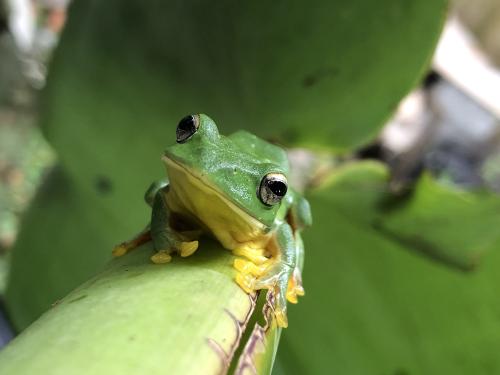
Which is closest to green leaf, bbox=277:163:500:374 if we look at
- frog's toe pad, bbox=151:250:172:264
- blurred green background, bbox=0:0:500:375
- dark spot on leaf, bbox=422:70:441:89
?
blurred green background, bbox=0:0:500:375

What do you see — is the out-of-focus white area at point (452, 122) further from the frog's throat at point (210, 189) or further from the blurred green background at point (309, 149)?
the frog's throat at point (210, 189)

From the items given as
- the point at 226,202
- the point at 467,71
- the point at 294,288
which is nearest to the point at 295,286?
the point at 294,288

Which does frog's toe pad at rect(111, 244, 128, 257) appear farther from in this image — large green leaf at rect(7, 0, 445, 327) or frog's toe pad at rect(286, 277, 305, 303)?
large green leaf at rect(7, 0, 445, 327)

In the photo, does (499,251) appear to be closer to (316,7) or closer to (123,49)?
(316,7)

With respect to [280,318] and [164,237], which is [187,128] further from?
[280,318]

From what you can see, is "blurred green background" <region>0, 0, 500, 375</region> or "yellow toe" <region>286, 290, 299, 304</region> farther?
"blurred green background" <region>0, 0, 500, 375</region>

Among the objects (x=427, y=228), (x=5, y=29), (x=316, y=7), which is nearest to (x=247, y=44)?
(x=316, y=7)

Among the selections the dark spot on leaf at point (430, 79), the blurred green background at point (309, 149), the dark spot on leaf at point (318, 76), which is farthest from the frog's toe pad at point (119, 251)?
the dark spot on leaf at point (430, 79)
